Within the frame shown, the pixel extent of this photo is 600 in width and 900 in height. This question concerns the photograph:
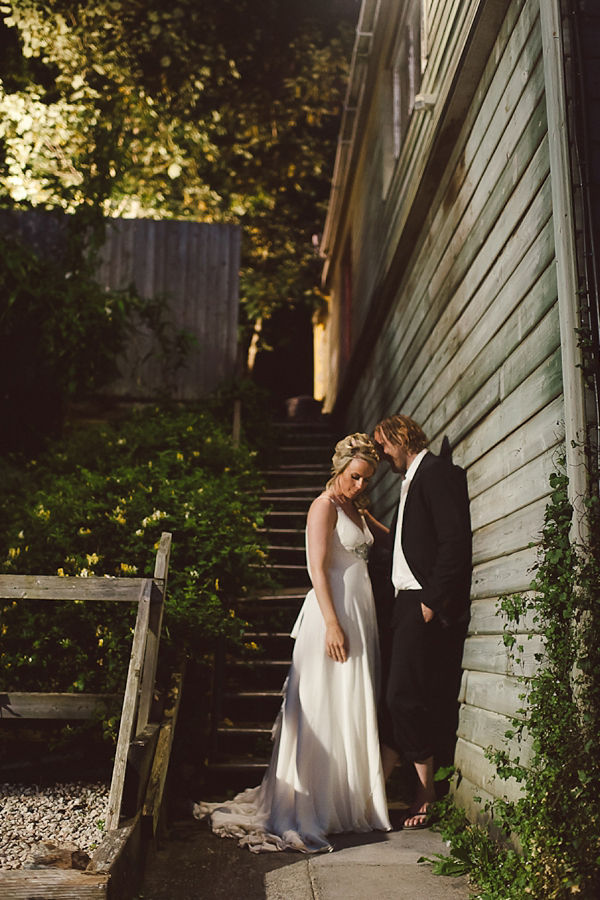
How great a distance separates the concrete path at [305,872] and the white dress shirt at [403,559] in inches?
49.3

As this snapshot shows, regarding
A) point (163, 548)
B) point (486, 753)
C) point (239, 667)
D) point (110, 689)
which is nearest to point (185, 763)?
point (110, 689)

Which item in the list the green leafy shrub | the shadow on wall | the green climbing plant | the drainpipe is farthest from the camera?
the shadow on wall

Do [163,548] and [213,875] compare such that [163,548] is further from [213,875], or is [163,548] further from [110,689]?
[213,875]

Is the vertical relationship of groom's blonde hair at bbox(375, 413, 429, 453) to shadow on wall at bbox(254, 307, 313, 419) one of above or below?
below

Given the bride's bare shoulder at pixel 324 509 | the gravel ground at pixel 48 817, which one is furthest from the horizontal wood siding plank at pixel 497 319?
the gravel ground at pixel 48 817

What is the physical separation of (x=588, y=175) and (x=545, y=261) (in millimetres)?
348

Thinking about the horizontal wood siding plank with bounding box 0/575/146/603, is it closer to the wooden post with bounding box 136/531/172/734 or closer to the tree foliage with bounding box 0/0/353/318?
the wooden post with bounding box 136/531/172/734

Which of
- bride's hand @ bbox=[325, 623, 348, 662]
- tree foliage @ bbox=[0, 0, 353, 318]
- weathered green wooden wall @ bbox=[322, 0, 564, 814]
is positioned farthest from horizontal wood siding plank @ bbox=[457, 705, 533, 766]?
tree foliage @ bbox=[0, 0, 353, 318]

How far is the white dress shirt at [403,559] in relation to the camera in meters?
4.17

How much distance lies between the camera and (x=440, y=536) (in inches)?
158

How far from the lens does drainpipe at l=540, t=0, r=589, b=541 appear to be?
2594 mm

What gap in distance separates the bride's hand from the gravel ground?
1.42 m

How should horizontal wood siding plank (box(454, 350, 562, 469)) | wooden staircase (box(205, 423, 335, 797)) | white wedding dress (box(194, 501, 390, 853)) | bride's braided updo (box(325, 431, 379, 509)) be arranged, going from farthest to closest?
1. wooden staircase (box(205, 423, 335, 797))
2. bride's braided updo (box(325, 431, 379, 509))
3. white wedding dress (box(194, 501, 390, 853))
4. horizontal wood siding plank (box(454, 350, 562, 469))

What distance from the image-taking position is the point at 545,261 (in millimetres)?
2957
